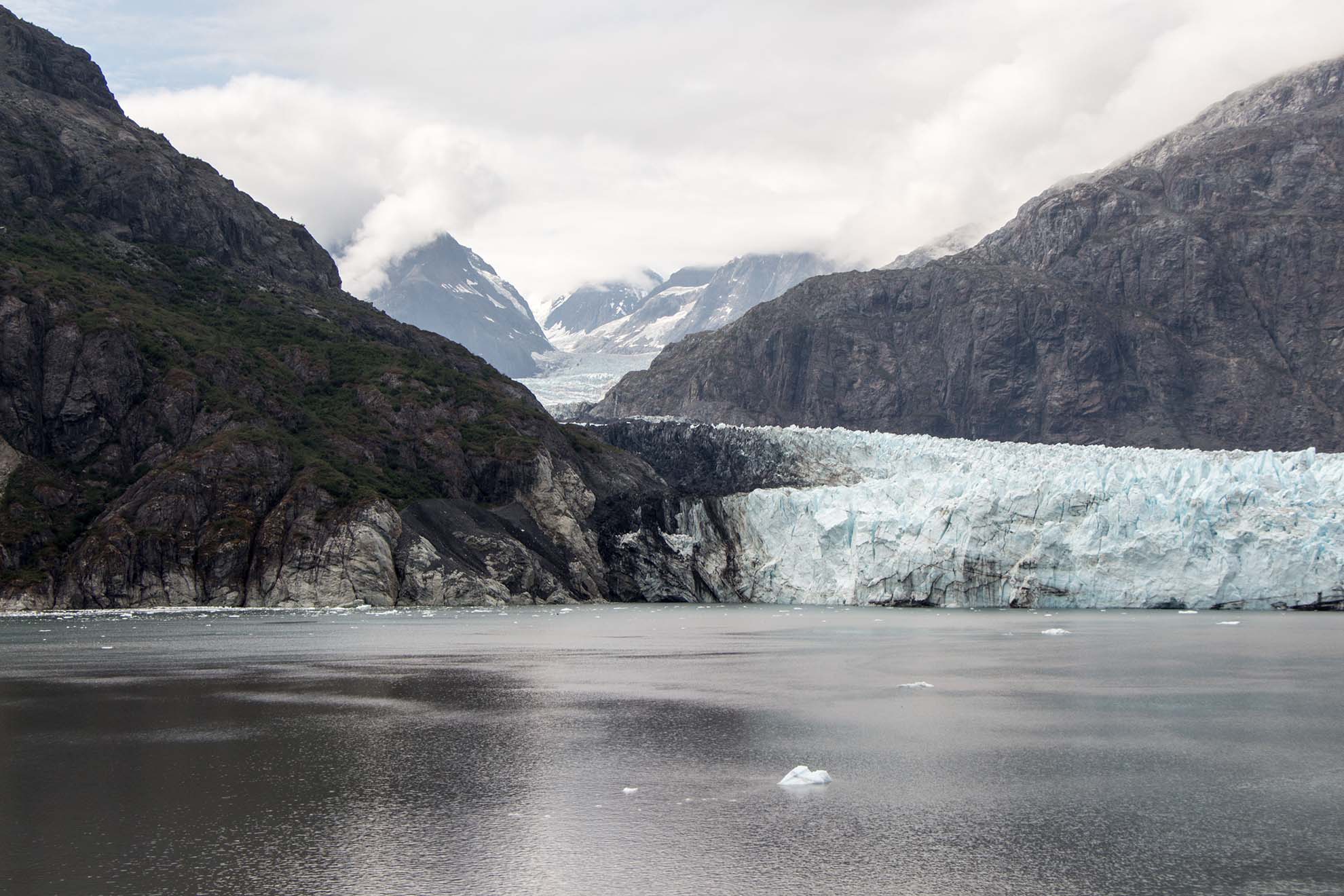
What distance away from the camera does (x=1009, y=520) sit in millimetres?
65438

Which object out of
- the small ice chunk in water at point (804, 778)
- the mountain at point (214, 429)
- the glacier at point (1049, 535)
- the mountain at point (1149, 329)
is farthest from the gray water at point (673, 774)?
the mountain at point (1149, 329)

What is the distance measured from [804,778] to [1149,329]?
179 metres

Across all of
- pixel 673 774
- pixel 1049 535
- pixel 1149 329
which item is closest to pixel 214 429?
pixel 1049 535

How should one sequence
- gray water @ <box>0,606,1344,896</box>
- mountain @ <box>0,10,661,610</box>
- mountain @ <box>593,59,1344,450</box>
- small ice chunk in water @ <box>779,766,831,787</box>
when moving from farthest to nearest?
mountain @ <box>593,59,1344,450</box>
mountain @ <box>0,10,661,610</box>
small ice chunk in water @ <box>779,766,831,787</box>
gray water @ <box>0,606,1344,896</box>

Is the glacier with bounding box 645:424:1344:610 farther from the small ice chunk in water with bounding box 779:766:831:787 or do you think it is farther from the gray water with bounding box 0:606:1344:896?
the small ice chunk in water with bounding box 779:766:831:787

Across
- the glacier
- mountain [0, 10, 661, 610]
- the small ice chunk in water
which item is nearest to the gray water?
the small ice chunk in water

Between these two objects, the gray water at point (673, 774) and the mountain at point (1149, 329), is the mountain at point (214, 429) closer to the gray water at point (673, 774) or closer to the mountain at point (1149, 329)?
the gray water at point (673, 774)

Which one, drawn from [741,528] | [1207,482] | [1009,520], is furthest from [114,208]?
[1207,482]

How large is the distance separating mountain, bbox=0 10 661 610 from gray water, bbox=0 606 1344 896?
32989 millimetres

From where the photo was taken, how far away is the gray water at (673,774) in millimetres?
13359

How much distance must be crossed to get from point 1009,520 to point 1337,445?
385ft

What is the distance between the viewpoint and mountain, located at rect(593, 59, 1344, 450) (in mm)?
172750

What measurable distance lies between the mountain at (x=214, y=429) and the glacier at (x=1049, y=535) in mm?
12117

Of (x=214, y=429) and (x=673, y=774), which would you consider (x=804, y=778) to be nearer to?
(x=673, y=774)
